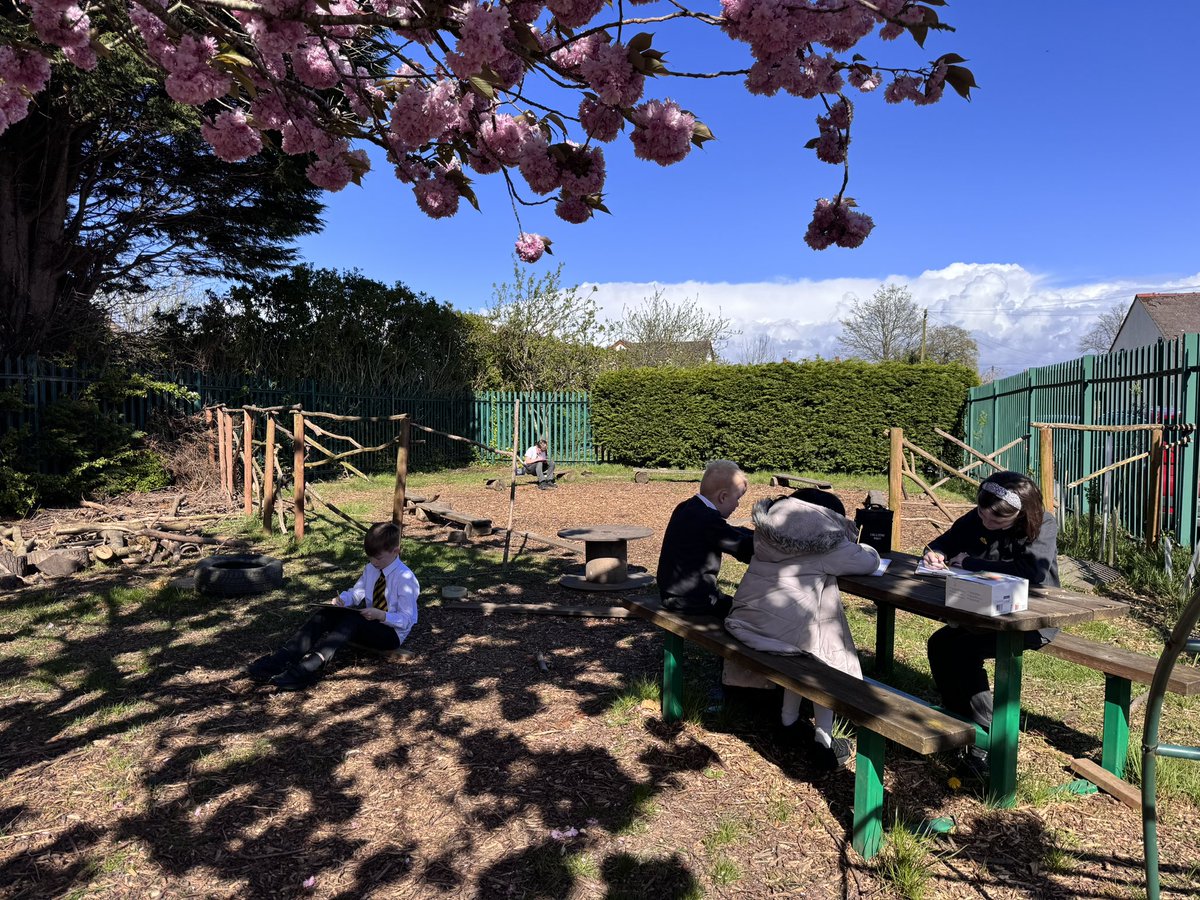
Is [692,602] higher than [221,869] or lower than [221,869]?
higher

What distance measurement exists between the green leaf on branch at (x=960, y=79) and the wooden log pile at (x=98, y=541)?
750cm

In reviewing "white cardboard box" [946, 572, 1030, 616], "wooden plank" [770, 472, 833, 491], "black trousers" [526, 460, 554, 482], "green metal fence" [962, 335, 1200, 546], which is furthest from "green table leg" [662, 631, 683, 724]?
"black trousers" [526, 460, 554, 482]

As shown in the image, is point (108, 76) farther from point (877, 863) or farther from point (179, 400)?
point (877, 863)

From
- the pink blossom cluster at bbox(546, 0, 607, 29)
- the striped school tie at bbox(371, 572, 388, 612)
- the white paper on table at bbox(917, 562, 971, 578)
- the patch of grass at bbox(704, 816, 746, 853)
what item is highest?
the pink blossom cluster at bbox(546, 0, 607, 29)

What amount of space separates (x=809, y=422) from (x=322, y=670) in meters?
15.1

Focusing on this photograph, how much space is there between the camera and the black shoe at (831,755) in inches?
124

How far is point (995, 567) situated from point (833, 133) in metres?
1.99

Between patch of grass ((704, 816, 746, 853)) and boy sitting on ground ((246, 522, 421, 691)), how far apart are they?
235 centimetres

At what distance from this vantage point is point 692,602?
12.4 ft

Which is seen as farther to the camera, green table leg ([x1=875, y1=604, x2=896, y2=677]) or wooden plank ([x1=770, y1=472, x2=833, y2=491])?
wooden plank ([x1=770, y1=472, x2=833, y2=491])

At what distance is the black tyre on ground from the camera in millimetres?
5953

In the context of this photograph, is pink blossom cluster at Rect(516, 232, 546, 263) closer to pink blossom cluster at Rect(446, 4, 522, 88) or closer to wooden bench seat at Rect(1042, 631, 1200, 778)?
pink blossom cluster at Rect(446, 4, 522, 88)

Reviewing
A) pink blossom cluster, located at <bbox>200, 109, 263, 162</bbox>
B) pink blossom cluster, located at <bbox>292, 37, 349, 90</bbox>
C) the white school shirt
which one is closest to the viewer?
pink blossom cluster, located at <bbox>292, 37, 349, 90</bbox>

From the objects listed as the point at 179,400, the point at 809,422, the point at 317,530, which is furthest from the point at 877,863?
the point at 809,422
